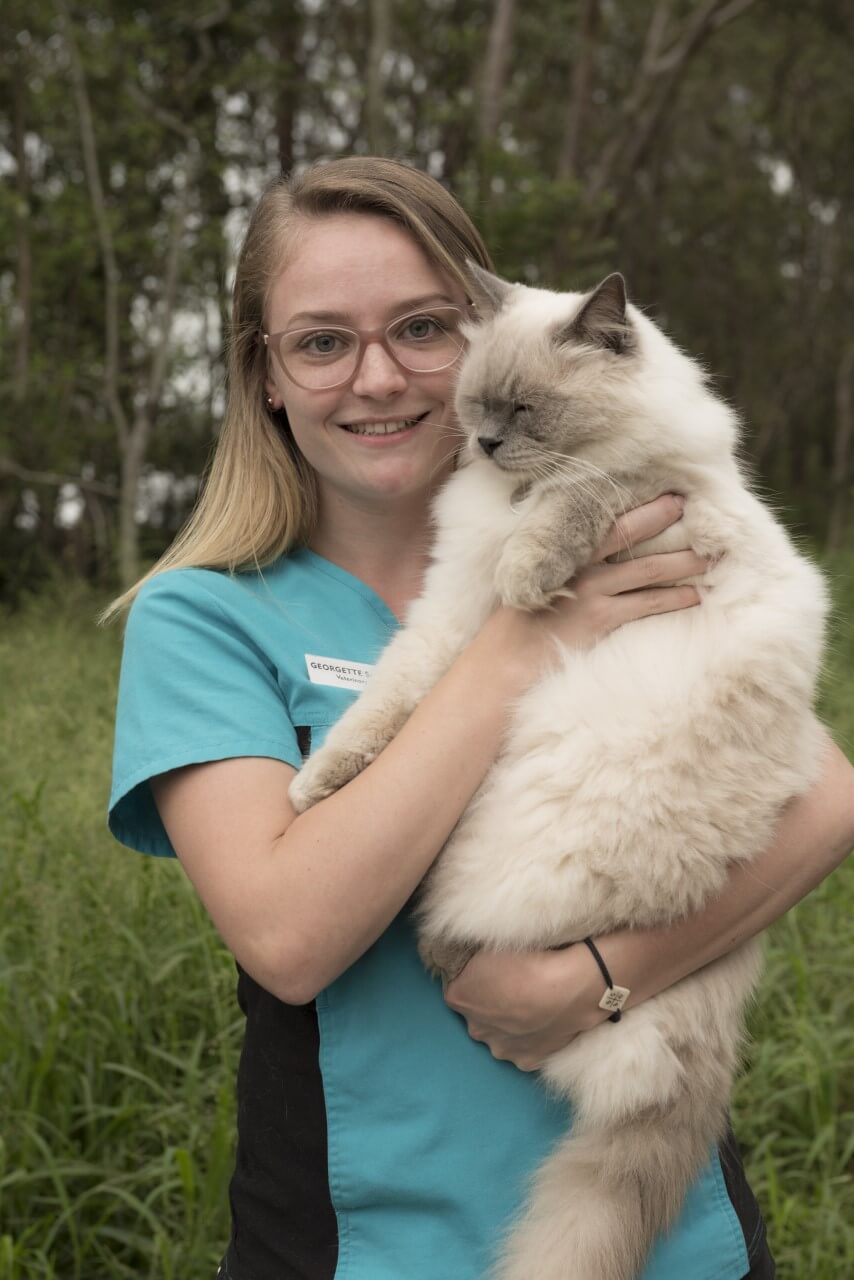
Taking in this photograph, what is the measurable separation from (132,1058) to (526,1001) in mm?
1642

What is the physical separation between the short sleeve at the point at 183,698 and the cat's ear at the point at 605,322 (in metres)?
0.80

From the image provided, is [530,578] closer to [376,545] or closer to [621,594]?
[621,594]

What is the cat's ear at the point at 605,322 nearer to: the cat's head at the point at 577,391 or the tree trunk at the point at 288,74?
the cat's head at the point at 577,391

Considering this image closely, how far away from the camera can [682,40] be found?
9.27 m

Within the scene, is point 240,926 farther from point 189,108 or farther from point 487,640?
point 189,108

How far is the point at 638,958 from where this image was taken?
Answer: 153 centimetres

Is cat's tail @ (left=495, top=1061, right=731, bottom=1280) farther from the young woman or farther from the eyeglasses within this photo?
the eyeglasses

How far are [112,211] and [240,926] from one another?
328 inches

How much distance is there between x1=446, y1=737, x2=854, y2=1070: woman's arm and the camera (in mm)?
1498

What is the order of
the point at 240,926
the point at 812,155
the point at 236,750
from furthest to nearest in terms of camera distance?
the point at 812,155 → the point at 236,750 → the point at 240,926

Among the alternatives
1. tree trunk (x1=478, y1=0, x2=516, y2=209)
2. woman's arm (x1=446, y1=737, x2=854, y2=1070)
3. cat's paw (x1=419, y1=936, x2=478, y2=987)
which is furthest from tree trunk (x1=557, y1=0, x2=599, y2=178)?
cat's paw (x1=419, y1=936, x2=478, y2=987)

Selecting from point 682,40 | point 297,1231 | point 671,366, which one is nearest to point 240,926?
point 297,1231

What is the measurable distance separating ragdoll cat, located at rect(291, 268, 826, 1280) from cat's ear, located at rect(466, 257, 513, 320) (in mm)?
237

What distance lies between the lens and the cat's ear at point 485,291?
2000 millimetres
